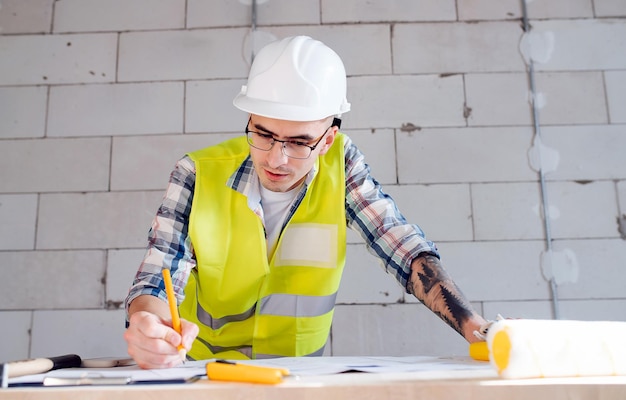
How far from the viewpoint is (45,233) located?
2.62 meters

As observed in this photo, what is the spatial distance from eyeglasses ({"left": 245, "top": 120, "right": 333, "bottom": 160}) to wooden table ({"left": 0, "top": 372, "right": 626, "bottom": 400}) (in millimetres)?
918

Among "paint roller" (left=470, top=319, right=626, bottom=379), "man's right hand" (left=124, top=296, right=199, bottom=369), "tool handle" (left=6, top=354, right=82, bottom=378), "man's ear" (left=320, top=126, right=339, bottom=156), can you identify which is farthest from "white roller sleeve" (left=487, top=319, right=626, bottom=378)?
"man's ear" (left=320, top=126, right=339, bottom=156)

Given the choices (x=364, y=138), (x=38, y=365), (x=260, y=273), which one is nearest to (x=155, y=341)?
(x=38, y=365)

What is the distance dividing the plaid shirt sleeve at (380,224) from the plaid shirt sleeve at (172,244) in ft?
1.64

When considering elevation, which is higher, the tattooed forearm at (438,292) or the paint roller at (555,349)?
the tattooed forearm at (438,292)

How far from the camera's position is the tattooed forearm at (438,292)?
1398mm

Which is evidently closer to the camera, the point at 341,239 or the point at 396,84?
the point at 341,239

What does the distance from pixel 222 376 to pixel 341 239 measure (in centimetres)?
92

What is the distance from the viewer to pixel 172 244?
1452 mm

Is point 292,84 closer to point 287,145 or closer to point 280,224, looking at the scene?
point 287,145

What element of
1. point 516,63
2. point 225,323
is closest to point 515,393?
point 225,323

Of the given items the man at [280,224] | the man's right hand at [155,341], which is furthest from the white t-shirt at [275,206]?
the man's right hand at [155,341]

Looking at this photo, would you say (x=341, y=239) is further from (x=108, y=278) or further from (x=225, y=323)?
(x=108, y=278)

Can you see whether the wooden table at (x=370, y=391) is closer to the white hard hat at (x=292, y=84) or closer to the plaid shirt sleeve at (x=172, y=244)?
the plaid shirt sleeve at (x=172, y=244)
